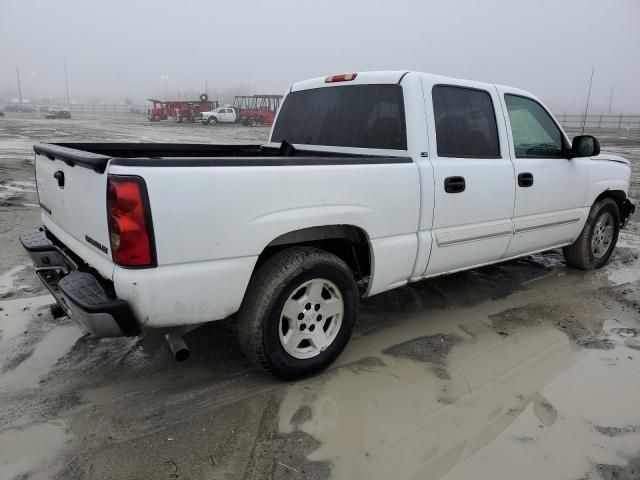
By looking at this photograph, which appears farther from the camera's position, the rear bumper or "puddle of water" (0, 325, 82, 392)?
"puddle of water" (0, 325, 82, 392)

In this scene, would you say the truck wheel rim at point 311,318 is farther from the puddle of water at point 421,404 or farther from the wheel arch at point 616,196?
the wheel arch at point 616,196

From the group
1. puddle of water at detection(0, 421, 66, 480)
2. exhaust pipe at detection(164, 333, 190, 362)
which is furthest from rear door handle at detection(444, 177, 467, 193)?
puddle of water at detection(0, 421, 66, 480)

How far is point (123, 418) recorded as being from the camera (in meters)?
2.77

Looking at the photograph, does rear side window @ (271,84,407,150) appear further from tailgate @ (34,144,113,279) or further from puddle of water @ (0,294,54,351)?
puddle of water @ (0,294,54,351)

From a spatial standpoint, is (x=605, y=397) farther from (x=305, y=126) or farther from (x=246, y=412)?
(x=305, y=126)

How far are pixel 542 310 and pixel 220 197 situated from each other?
3207 millimetres

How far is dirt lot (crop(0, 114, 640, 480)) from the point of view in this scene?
2475 mm

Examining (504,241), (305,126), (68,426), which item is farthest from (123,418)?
(504,241)

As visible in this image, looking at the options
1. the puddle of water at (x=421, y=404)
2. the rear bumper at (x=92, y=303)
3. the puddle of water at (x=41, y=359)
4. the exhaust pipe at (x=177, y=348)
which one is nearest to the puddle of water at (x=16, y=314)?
the puddle of water at (x=41, y=359)

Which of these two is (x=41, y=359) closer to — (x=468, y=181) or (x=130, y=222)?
(x=130, y=222)

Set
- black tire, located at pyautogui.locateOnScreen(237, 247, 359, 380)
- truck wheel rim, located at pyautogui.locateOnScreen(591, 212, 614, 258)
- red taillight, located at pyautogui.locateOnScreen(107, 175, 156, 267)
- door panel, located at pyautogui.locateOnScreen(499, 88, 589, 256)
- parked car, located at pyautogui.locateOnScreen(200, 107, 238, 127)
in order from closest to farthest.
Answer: red taillight, located at pyautogui.locateOnScreen(107, 175, 156, 267), black tire, located at pyautogui.locateOnScreen(237, 247, 359, 380), door panel, located at pyautogui.locateOnScreen(499, 88, 589, 256), truck wheel rim, located at pyautogui.locateOnScreen(591, 212, 614, 258), parked car, located at pyautogui.locateOnScreen(200, 107, 238, 127)

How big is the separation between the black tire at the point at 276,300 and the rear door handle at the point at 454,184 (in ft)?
3.27

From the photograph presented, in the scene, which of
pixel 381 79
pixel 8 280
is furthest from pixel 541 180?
pixel 8 280

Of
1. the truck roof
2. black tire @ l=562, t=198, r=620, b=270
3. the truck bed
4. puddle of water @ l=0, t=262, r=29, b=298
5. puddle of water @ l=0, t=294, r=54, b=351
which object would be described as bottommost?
puddle of water @ l=0, t=294, r=54, b=351
